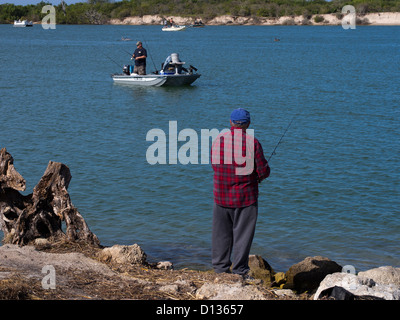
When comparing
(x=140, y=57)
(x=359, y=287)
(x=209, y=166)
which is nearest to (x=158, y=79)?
(x=140, y=57)

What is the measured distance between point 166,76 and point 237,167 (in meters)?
22.3

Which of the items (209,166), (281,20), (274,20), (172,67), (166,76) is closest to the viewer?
(209,166)

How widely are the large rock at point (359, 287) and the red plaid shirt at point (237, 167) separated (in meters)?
1.09

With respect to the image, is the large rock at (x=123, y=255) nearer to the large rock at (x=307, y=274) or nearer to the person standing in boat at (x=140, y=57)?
the large rock at (x=307, y=274)

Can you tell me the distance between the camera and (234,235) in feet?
21.6

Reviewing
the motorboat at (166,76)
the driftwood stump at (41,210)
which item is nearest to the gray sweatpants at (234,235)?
the driftwood stump at (41,210)

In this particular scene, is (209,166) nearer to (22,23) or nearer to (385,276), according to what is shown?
(385,276)

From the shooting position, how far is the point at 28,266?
657 cm

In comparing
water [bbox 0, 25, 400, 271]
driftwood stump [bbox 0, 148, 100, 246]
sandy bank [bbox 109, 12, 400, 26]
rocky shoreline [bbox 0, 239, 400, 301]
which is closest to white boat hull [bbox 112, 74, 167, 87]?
water [bbox 0, 25, 400, 271]

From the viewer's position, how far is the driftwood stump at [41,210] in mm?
7691

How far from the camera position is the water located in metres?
10.8

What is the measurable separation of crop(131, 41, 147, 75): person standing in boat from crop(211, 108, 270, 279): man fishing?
775 inches
